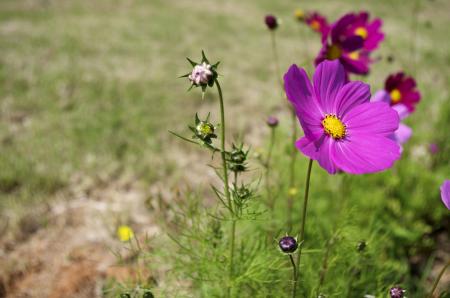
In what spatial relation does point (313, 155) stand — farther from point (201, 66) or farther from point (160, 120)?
point (160, 120)

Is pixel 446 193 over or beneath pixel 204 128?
beneath

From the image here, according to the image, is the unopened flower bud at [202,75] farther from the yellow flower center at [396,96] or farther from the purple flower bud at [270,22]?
the yellow flower center at [396,96]

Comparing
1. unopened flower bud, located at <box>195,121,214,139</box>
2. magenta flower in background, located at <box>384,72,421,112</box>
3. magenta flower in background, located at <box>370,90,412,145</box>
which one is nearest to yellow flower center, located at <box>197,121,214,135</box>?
unopened flower bud, located at <box>195,121,214,139</box>

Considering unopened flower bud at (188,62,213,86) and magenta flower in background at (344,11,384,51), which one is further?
magenta flower in background at (344,11,384,51)

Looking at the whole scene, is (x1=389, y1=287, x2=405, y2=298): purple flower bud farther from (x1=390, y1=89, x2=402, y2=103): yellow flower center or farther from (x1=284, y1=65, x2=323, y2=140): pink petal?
(x1=390, y1=89, x2=402, y2=103): yellow flower center

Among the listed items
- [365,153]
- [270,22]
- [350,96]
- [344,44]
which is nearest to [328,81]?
[350,96]

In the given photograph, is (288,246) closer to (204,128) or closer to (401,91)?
(204,128)
